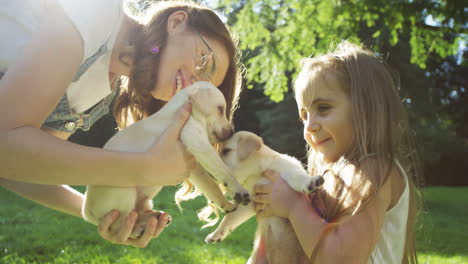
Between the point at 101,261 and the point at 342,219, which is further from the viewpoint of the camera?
the point at 101,261

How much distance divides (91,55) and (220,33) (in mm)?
914

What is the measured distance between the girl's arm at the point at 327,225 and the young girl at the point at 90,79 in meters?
0.48

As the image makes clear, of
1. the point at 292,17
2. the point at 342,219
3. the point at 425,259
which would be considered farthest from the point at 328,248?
the point at 292,17

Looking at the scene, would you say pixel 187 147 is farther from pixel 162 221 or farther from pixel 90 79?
pixel 90 79

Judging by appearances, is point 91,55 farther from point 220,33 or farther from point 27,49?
point 220,33

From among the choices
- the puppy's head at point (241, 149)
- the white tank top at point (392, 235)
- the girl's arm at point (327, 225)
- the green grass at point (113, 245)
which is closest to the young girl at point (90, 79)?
the puppy's head at point (241, 149)

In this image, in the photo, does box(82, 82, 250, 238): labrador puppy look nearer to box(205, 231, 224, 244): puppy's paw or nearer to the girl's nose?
box(205, 231, 224, 244): puppy's paw

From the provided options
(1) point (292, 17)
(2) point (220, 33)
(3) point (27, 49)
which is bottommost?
(1) point (292, 17)

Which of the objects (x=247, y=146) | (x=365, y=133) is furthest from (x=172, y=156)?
(x=365, y=133)

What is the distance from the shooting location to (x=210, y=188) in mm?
2338

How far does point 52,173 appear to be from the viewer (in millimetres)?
1935

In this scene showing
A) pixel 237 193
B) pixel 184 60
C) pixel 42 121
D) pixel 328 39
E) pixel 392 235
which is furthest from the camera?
pixel 328 39

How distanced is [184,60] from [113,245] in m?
3.52

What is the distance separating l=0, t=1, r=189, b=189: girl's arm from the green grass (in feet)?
8.24
